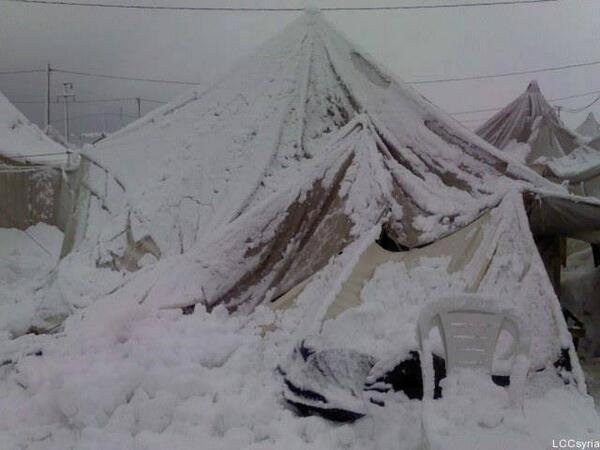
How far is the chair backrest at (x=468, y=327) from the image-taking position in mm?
2871

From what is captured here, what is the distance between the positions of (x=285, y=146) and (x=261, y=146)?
0.76 feet

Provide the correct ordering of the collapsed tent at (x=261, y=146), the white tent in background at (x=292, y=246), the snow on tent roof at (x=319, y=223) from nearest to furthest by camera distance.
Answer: the white tent in background at (x=292, y=246) < the snow on tent roof at (x=319, y=223) < the collapsed tent at (x=261, y=146)

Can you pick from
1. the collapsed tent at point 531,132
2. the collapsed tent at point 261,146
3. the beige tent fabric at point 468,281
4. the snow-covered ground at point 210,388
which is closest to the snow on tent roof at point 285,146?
the collapsed tent at point 261,146

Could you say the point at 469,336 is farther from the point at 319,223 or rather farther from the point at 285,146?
the point at 285,146

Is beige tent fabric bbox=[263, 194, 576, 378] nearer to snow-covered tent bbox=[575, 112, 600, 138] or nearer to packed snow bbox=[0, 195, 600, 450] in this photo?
packed snow bbox=[0, 195, 600, 450]

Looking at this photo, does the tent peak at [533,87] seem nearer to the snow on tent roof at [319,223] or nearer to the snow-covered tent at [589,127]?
the snow-covered tent at [589,127]

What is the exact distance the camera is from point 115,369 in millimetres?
3354

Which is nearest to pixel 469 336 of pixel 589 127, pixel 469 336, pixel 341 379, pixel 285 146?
pixel 469 336

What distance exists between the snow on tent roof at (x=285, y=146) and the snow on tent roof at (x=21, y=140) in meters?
7.93

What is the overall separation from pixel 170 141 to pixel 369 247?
9.29 ft

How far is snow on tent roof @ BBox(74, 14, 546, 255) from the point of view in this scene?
5.05m

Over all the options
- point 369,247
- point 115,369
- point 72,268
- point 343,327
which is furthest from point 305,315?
point 72,268

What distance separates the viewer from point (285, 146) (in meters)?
5.48

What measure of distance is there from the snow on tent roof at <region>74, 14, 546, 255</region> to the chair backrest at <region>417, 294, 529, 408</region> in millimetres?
1770
